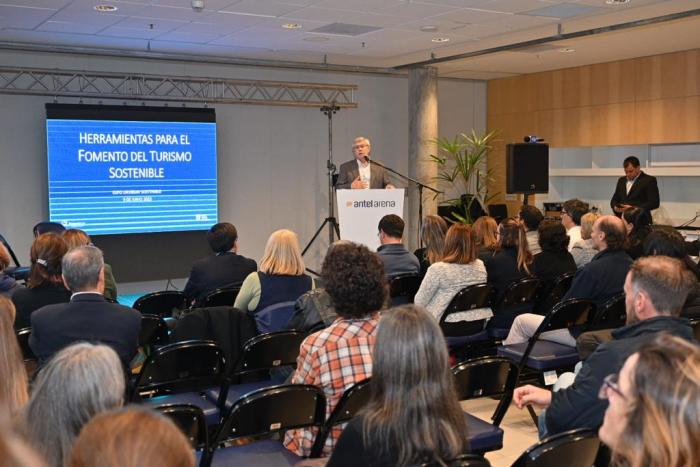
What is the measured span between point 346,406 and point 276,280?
184 centimetres

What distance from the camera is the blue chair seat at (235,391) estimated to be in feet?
11.5

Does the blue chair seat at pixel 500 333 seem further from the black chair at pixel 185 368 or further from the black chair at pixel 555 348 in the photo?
the black chair at pixel 185 368

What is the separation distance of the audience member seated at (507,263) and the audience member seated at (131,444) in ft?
13.0

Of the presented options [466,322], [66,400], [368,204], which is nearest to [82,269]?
[66,400]

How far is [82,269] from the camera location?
3248mm

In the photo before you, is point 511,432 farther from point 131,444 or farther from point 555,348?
point 131,444

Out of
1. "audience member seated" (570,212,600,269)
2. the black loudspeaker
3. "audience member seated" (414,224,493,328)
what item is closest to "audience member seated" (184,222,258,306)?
"audience member seated" (414,224,493,328)

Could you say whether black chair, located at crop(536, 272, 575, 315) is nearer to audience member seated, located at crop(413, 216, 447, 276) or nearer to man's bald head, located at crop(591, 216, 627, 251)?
man's bald head, located at crop(591, 216, 627, 251)

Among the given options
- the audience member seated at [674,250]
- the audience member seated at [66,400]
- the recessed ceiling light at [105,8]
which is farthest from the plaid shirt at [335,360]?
the recessed ceiling light at [105,8]

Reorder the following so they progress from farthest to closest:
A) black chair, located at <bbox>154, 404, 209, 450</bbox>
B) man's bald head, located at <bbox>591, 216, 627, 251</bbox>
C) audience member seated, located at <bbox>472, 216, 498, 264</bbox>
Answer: audience member seated, located at <bbox>472, 216, 498, 264</bbox>, man's bald head, located at <bbox>591, 216, 627, 251</bbox>, black chair, located at <bbox>154, 404, 209, 450</bbox>

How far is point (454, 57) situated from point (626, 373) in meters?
8.72

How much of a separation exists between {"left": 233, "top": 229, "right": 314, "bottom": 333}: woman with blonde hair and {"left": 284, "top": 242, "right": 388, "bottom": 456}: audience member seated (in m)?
1.33

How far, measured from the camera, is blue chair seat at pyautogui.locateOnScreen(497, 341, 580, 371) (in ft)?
14.0

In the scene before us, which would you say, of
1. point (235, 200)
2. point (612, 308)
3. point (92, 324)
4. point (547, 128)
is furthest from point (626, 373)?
point (547, 128)
